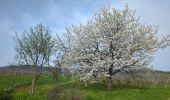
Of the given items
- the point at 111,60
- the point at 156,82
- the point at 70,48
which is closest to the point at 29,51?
the point at 70,48

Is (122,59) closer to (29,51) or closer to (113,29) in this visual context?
(113,29)

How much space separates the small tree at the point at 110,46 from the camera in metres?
66.2

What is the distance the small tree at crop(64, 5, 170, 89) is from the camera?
217 ft

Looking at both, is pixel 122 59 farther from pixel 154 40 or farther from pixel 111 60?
pixel 154 40

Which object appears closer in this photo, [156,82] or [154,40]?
[154,40]

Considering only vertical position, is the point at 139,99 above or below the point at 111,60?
below

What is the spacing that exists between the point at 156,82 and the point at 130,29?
16461 mm

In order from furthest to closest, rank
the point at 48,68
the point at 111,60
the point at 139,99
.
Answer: the point at 48,68
the point at 111,60
the point at 139,99

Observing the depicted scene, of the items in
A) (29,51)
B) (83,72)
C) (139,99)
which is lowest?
(139,99)

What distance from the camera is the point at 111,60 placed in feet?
215

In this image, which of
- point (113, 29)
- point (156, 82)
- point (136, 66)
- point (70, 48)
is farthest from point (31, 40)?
point (156, 82)

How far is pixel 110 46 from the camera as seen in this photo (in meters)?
67.3

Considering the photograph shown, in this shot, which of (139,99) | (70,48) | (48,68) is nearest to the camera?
(139,99)

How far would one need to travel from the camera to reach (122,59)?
2586 inches
